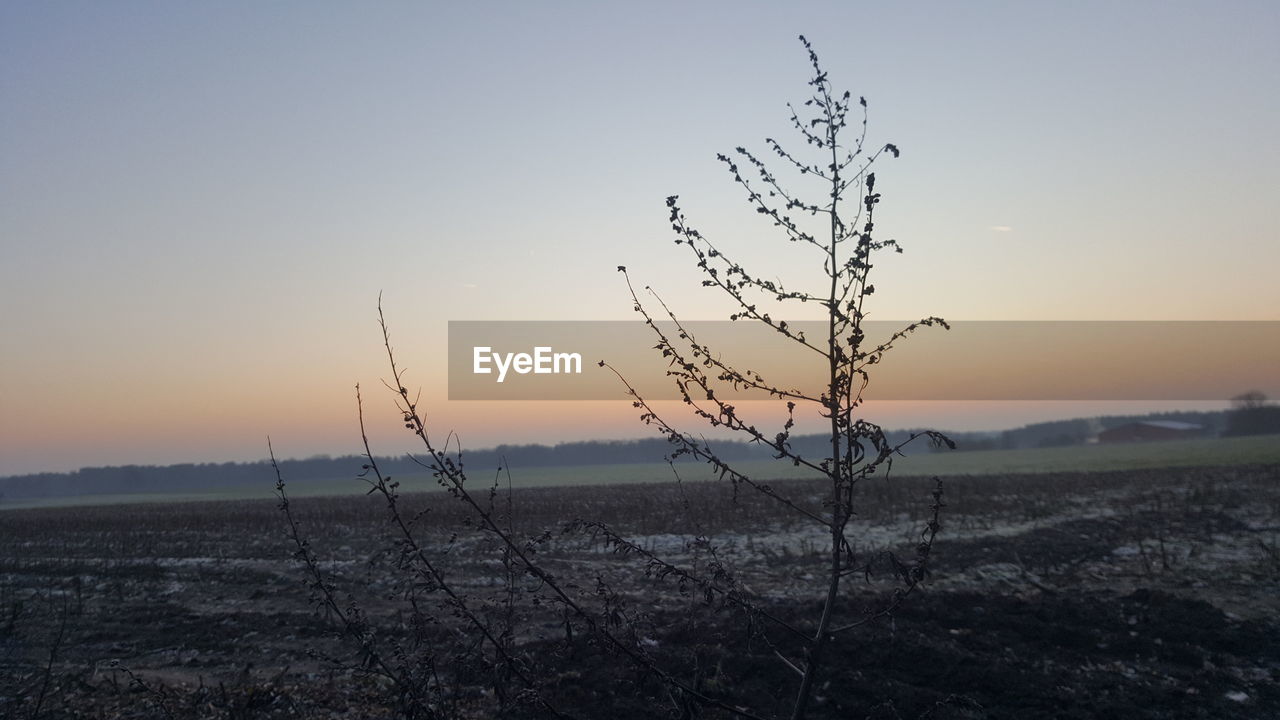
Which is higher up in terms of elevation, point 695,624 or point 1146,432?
point 695,624

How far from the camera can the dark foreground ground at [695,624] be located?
20.8 ft

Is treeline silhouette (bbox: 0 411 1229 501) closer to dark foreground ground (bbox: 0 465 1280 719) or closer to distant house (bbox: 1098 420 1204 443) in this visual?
distant house (bbox: 1098 420 1204 443)

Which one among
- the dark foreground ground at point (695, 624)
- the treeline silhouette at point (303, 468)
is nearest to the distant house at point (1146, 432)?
the treeline silhouette at point (303, 468)

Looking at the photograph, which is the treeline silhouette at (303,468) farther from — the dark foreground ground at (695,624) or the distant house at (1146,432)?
the dark foreground ground at (695,624)

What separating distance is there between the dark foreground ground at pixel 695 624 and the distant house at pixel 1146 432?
111m

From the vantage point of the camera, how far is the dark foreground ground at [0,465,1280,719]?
6344 millimetres

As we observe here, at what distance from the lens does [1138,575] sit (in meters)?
12.1

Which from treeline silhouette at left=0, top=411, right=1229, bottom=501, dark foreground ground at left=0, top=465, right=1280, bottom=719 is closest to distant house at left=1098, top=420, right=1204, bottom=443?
A: treeline silhouette at left=0, top=411, right=1229, bottom=501

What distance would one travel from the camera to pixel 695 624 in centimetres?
909

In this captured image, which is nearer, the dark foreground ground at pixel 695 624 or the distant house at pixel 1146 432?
the dark foreground ground at pixel 695 624

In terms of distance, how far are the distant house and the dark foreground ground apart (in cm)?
11051

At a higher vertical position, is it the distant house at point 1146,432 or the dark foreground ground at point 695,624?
the dark foreground ground at point 695,624

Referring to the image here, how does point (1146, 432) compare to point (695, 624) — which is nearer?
point (695, 624)

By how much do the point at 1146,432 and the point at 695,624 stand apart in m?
132
